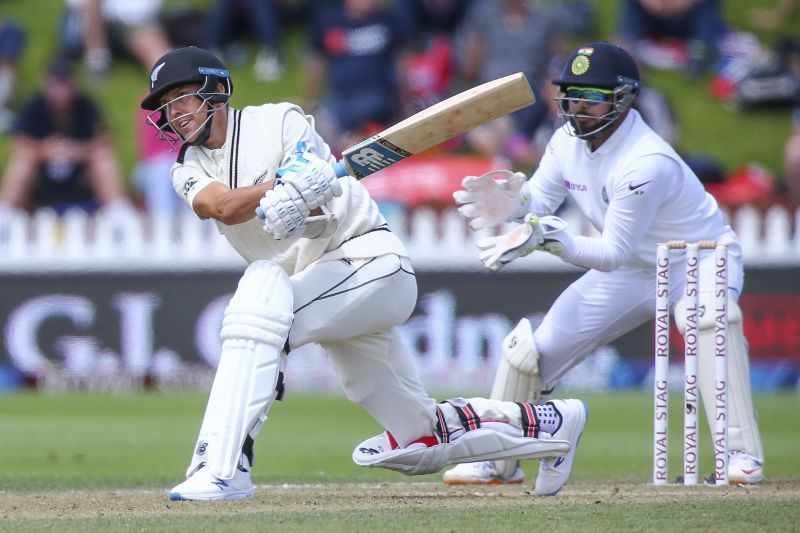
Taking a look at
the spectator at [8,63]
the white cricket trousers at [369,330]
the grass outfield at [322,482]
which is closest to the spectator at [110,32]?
the spectator at [8,63]

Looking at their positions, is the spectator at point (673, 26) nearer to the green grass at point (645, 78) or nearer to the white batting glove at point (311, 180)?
the green grass at point (645, 78)

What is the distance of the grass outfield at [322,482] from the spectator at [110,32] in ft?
17.2

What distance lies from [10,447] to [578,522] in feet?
13.7

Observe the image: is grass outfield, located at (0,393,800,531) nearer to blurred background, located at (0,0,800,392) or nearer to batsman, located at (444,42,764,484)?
batsman, located at (444,42,764,484)

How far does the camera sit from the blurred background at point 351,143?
437 inches

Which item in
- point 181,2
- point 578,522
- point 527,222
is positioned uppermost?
point 181,2

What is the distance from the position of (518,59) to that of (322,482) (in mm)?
7414

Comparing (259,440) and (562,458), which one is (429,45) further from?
(562,458)

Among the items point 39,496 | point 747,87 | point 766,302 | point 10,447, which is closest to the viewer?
point 39,496

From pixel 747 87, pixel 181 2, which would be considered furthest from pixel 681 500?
pixel 181 2

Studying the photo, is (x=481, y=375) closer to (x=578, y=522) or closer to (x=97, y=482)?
(x=97, y=482)

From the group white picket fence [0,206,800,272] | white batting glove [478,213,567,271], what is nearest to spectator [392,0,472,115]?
white picket fence [0,206,800,272]

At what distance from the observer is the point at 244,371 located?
4.54 meters

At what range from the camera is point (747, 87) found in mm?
14094
